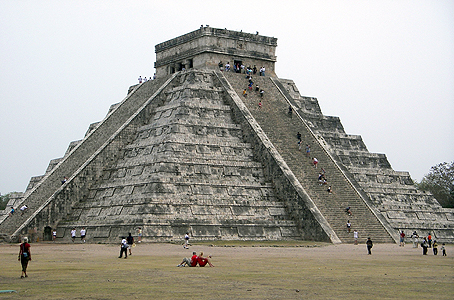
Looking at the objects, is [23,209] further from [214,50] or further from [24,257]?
[24,257]

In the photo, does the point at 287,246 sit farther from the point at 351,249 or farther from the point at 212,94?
the point at 212,94

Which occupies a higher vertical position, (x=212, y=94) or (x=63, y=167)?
(x=212, y=94)

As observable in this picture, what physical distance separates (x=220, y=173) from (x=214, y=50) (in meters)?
12.1

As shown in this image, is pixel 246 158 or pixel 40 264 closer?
pixel 40 264

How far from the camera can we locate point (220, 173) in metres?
36.4

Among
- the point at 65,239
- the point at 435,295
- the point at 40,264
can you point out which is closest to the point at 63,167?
the point at 65,239

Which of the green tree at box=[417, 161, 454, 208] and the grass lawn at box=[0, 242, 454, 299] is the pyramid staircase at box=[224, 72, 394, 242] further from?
the green tree at box=[417, 161, 454, 208]

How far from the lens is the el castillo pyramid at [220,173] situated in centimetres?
A: 3394

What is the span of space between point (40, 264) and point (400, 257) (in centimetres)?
1374

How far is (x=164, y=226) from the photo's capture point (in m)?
32.2

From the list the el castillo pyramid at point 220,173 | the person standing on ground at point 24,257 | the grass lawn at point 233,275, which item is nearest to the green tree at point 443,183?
the el castillo pyramid at point 220,173

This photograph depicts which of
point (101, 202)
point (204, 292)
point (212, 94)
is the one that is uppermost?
point (212, 94)

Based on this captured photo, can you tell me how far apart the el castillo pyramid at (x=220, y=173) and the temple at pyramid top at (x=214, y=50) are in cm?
8

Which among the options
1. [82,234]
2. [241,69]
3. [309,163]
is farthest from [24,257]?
[241,69]
